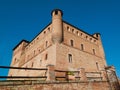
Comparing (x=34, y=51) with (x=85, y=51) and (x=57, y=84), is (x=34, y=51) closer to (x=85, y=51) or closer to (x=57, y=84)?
(x=85, y=51)

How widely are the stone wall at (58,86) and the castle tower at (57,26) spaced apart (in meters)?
10.7

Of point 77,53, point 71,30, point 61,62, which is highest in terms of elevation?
point 71,30

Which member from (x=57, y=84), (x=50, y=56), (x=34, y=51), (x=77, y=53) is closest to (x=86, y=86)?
(x=57, y=84)

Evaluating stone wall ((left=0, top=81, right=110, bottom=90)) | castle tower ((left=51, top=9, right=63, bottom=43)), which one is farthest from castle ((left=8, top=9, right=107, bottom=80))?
stone wall ((left=0, top=81, right=110, bottom=90))

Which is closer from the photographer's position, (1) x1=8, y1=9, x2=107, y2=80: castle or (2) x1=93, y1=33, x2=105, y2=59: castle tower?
(1) x1=8, y1=9, x2=107, y2=80: castle

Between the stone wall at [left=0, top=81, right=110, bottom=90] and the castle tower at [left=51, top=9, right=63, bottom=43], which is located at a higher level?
the castle tower at [left=51, top=9, right=63, bottom=43]

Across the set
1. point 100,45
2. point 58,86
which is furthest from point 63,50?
point 58,86

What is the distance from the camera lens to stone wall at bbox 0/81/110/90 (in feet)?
25.4

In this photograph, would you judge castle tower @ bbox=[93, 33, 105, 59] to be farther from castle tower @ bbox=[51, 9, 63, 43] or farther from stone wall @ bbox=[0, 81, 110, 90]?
stone wall @ bbox=[0, 81, 110, 90]

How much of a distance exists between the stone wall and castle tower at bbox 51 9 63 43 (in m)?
10.7

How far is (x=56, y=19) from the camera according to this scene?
2147 cm

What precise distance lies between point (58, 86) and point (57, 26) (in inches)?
→ 521

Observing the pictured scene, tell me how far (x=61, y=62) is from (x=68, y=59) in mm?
1690

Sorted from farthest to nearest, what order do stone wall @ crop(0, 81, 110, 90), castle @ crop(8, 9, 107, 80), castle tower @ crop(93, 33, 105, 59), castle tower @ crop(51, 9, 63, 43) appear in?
castle tower @ crop(93, 33, 105, 59) < castle tower @ crop(51, 9, 63, 43) < castle @ crop(8, 9, 107, 80) < stone wall @ crop(0, 81, 110, 90)
